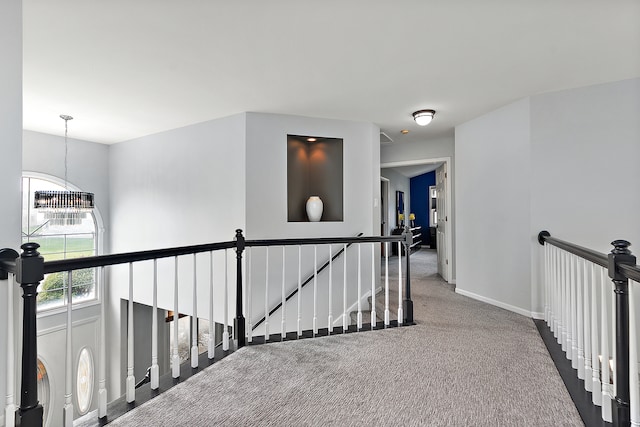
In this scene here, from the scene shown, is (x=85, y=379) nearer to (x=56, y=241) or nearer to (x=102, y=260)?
(x=56, y=241)

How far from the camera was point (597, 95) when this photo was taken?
3.22m

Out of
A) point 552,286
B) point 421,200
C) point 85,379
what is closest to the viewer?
point 552,286

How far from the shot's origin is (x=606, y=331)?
161 cm

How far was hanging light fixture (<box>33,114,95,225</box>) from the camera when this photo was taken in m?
3.85

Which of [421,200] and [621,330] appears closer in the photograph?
[621,330]

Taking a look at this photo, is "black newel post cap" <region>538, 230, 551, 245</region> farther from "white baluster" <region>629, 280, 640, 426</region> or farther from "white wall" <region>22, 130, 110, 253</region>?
"white wall" <region>22, 130, 110, 253</region>

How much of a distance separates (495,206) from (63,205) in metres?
5.18

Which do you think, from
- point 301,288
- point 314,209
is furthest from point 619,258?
point 314,209

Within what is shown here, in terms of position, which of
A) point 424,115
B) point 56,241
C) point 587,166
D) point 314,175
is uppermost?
point 424,115

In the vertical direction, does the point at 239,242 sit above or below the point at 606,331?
above

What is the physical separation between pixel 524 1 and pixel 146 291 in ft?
20.0

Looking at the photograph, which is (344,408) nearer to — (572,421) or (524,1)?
(572,421)

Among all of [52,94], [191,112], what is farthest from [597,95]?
[52,94]

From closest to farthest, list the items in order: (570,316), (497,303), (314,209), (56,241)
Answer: (570,316)
(497,303)
(314,209)
(56,241)
